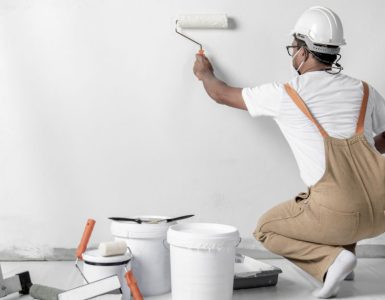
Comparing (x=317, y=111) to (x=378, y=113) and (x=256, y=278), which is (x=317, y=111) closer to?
(x=378, y=113)

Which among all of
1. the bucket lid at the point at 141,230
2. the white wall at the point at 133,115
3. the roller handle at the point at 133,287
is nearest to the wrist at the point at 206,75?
the white wall at the point at 133,115

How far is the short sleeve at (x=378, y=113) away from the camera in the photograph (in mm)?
2457

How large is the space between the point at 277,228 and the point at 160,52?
1.07 metres

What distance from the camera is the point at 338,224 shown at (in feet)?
7.35

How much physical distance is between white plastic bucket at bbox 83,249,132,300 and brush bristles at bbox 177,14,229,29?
4.03ft

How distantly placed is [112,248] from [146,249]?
18 centimetres

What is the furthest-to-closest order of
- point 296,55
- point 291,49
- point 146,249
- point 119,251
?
point 291,49, point 296,55, point 146,249, point 119,251

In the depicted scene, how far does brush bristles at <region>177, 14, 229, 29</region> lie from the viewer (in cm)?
272

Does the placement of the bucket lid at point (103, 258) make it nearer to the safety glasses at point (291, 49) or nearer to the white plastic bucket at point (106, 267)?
the white plastic bucket at point (106, 267)

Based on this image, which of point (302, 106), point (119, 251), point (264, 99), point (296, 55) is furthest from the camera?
point (296, 55)

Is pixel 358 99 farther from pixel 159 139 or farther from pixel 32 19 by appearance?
pixel 32 19

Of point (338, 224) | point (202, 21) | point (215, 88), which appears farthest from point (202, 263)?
point (202, 21)

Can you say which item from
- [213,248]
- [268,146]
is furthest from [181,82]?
[213,248]

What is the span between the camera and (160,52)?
2816mm
